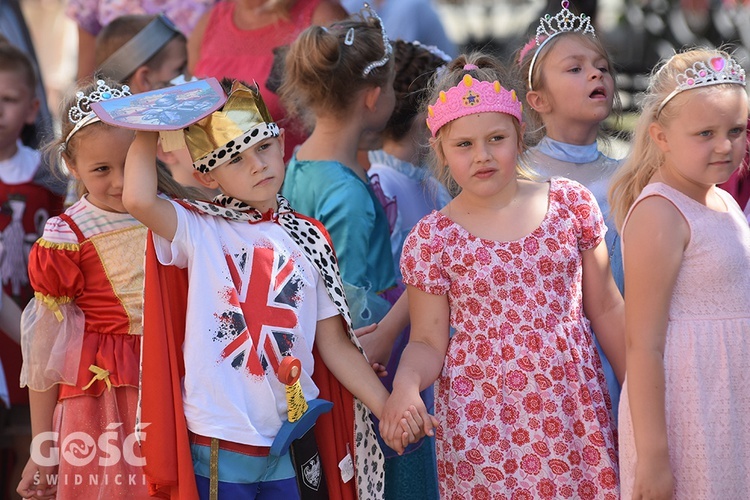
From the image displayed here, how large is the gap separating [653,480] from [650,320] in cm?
42

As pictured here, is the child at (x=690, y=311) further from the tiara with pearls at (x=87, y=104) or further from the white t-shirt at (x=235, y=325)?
the tiara with pearls at (x=87, y=104)

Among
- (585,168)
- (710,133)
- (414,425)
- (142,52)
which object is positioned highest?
(142,52)

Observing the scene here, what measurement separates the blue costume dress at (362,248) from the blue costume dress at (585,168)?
0.63 metres

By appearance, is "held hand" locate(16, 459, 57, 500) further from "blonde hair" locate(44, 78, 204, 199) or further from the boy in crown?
"blonde hair" locate(44, 78, 204, 199)

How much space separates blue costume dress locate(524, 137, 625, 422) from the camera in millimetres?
3531

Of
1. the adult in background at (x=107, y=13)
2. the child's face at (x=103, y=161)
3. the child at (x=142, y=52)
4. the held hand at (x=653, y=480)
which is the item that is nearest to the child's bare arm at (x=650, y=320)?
the held hand at (x=653, y=480)

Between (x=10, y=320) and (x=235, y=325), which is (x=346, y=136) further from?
(x=10, y=320)

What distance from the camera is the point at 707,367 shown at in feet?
8.87

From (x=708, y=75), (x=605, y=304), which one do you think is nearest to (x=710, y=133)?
(x=708, y=75)

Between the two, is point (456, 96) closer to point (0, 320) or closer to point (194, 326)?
point (194, 326)

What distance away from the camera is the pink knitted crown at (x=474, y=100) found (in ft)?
9.78

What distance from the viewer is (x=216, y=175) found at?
2.90 meters

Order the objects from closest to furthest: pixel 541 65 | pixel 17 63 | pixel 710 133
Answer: pixel 710 133 < pixel 541 65 < pixel 17 63

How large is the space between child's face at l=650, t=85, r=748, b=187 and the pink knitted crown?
0.50m
